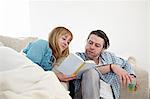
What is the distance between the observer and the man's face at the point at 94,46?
1955mm

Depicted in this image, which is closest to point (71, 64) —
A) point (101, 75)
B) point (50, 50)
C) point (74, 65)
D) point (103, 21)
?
point (74, 65)

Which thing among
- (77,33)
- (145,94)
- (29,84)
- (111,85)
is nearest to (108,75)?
(111,85)

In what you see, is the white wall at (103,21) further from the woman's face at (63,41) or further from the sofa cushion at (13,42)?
the woman's face at (63,41)

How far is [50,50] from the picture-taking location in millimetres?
1708

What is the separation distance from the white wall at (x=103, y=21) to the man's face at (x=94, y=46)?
1.14 m

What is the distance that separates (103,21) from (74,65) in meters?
1.59

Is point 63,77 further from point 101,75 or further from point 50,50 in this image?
point 101,75

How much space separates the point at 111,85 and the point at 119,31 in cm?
140

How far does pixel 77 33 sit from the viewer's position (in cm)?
315

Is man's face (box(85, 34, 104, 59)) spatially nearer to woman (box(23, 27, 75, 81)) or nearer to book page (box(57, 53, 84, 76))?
woman (box(23, 27, 75, 81))

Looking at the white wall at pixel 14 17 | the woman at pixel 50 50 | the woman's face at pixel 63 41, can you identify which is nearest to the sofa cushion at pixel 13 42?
the woman at pixel 50 50

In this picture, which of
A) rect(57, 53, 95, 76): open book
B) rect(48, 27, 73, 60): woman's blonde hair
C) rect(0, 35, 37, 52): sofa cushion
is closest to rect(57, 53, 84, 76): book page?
rect(57, 53, 95, 76): open book

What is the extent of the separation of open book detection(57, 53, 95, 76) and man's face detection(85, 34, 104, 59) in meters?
0.31

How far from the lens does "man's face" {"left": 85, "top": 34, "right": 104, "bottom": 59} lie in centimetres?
196
